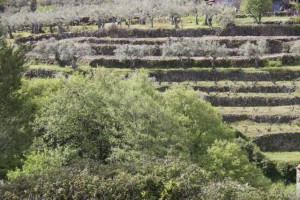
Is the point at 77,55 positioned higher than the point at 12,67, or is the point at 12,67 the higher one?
the point at 12,67

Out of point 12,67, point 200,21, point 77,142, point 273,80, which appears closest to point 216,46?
point 273,80

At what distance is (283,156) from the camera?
51.3m

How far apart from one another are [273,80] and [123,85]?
30.9 m

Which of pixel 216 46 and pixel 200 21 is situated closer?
pixel 216 46

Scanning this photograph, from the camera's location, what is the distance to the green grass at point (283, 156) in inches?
1962

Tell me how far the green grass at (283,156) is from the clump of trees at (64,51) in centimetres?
3377

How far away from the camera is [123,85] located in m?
44.8

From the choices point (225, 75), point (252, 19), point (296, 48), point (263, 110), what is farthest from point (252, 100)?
point (252, 19)

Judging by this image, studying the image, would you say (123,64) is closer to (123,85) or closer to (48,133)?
(123,85)

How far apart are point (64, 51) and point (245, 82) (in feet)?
86.5

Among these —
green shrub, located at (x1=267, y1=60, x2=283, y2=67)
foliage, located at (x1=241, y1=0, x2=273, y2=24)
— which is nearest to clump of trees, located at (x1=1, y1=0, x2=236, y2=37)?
foliage, located at (x1=241, y1=0, x2=273, y2=24)

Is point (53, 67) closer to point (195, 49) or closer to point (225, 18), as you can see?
point (195, 49)

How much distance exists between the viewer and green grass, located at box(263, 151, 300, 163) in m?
49.8

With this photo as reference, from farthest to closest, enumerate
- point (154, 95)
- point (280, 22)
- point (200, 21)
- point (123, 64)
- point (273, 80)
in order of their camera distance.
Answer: point (200, 21)
point (280, 22)
point (123, 64)
point (273, 80)
point (154, 95)
